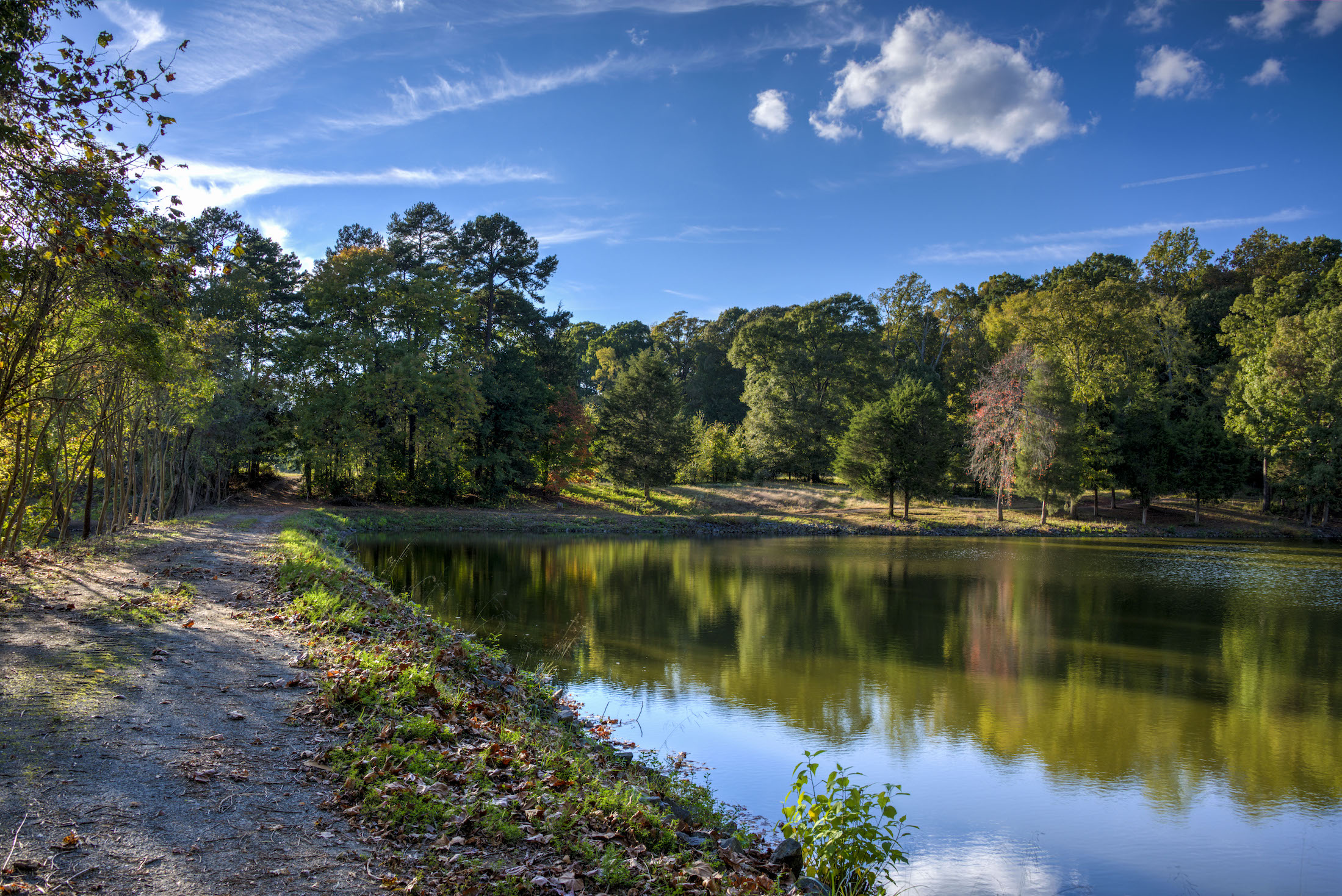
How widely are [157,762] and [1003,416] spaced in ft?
135

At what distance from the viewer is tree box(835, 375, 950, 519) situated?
39531 millimetres

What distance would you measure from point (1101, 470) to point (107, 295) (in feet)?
144

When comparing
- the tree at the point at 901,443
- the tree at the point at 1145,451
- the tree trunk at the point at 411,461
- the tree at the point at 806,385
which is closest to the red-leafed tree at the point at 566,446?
the tree trunk at the point at 411,461

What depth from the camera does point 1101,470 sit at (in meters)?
40.6

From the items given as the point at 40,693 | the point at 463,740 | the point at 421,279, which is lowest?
the point at 463,740

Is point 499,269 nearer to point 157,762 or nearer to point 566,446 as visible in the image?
point 566,446

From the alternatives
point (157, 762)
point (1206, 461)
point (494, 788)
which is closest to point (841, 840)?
point (494, 788)

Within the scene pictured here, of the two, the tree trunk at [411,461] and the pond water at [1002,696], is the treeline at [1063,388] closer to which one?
the tree trunk at [411,461]

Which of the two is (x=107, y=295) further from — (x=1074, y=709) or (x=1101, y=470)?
(x=1101, y=470)

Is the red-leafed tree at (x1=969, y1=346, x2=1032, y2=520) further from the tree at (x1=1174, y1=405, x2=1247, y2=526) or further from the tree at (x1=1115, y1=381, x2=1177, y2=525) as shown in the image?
the tree at (x1=1174, y1=405, x2=1247, y2=526)

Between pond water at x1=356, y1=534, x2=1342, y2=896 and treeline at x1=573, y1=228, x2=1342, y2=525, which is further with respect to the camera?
treeline at x1=573, y1=228, x2=1342, y2=525

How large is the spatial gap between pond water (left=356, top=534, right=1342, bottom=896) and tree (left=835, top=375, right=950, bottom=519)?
16.9 m

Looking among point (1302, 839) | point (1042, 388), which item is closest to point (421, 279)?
point (1042, 388)

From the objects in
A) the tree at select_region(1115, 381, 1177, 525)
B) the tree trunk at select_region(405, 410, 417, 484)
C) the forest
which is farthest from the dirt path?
the tree at select_region(1115, 381, 1177, 525)
